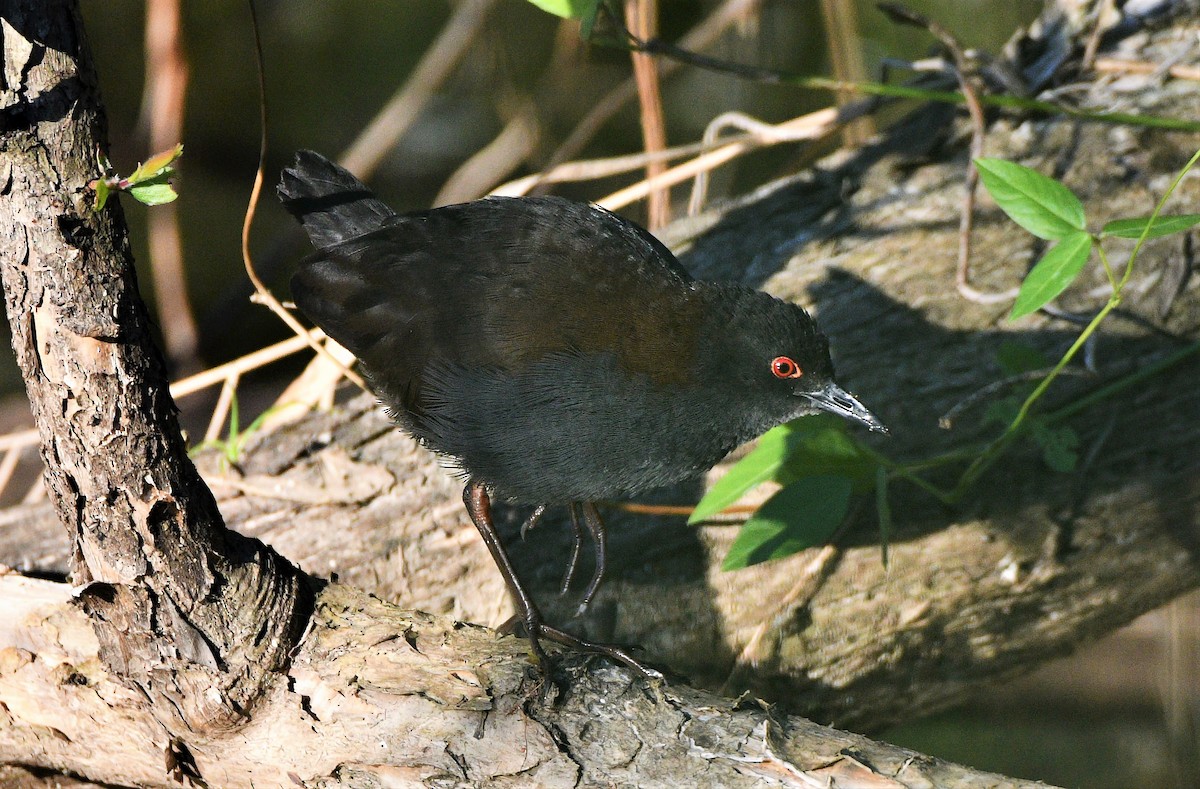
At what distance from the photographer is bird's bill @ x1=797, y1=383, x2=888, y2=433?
2799mm

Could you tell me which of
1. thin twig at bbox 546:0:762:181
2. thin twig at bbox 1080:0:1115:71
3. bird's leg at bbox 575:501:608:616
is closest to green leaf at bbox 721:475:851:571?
bird's leg at bbox 575:501:608:616

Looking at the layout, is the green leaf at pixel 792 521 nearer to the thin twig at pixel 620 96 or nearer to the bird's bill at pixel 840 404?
the bird's bill at pixel 840 404

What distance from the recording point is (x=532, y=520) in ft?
10.7

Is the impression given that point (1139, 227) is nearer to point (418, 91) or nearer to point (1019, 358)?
point (1019, 358)

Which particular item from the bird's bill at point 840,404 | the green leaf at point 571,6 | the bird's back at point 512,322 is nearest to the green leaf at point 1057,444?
the bird's bill at point 840,404

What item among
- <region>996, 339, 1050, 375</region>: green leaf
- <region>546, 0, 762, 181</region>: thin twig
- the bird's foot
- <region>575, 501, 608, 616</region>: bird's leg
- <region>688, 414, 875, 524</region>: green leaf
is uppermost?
<region>546, 0, 762, 181</region>: thin twig

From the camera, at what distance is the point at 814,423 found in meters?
2.94

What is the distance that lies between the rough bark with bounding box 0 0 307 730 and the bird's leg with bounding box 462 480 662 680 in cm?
62

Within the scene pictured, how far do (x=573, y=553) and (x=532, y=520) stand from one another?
0.18 metres

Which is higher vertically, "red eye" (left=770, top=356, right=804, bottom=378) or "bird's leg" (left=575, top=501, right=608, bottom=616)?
"red eye" (left=770, top=356, right=804, bottom=378)

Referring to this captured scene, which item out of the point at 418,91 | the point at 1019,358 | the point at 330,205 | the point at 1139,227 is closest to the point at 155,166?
the point at 330,205

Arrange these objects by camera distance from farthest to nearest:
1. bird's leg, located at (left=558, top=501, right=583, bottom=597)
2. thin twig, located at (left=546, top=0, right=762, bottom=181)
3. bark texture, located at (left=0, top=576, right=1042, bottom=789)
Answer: thin twig, located at (left=546, top=0, right=762, bottom=181), bird's leg, located at (left=558, top=501, right=583, bottom=597), bark texture, located at (left=0, top=576, right=1042, bottom=789)

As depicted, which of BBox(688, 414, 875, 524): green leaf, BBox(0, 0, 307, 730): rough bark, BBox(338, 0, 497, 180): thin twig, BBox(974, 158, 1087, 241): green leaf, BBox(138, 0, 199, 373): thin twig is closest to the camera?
BBox(0, 0, 307, 730): rough bark

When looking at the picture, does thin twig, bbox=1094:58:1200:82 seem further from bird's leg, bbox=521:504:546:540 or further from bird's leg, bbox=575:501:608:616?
bird's leg, bbox=521:504:546:540
